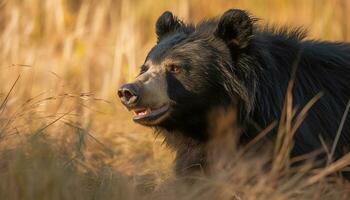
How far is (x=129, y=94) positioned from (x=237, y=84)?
73 cm

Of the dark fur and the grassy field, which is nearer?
the grassy field

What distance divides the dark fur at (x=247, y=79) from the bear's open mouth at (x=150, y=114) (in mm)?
73

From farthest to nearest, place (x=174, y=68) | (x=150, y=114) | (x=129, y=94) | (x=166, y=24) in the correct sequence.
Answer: (x=166, y=24), (x=174, y=68), (x=150, y=114), (x=129, y=94)

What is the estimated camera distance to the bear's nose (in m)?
5.58

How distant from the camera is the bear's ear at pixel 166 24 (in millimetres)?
6234

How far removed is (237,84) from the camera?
5.67 metres

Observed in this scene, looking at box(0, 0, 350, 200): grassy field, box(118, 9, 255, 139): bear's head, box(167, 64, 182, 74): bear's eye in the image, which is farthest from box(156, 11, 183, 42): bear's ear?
box(0, 0, 350, 200): grassy field

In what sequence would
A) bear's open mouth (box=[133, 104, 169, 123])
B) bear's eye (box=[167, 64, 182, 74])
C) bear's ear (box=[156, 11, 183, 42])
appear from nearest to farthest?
bear's open mouth (box=[133, 104, 169, 123])
bear's eye (box=[167, 64, 182, 74])
bear's ear (box=[156, 11, 183, 42])

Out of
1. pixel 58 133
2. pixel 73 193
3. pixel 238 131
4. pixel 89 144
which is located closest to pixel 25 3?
pixel 89 144

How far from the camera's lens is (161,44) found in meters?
6.00

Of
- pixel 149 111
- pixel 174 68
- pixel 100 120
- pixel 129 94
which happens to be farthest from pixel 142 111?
pixel 100 120

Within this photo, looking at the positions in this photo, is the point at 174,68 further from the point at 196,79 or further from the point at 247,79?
the point at 247,79

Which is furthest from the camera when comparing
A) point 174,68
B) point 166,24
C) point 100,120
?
point 100,120

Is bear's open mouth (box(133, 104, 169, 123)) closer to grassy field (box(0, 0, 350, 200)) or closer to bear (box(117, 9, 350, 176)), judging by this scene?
bear (box(117, 9, 350, 176))
